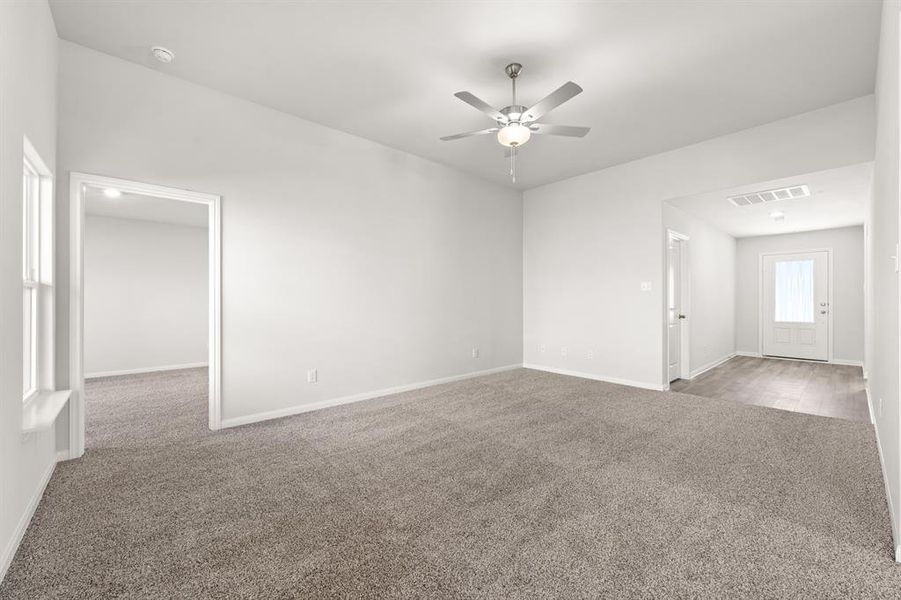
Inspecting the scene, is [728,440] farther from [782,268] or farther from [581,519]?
[782,268]

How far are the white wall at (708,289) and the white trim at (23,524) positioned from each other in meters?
6.05

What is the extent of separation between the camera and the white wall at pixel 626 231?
12.4 feet

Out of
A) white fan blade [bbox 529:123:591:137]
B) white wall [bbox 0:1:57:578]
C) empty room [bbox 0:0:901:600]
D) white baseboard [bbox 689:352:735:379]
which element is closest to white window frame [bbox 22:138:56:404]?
empty room [bbox 0:0:901:600]

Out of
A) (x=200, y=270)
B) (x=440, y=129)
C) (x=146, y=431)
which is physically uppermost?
(x=440, y=129)

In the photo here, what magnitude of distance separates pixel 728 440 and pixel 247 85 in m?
4.97

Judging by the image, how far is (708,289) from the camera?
22.1 ft

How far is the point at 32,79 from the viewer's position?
7.02ft

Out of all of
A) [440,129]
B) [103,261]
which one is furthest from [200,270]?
[440,129]

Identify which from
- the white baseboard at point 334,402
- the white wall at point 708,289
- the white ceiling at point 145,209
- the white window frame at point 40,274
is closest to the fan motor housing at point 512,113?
the white wall at point 708,289

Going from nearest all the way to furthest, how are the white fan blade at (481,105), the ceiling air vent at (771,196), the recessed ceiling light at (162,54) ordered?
the white fan blade at (481,105)
the recessed ceiling light at (162,54)
the ceiling air vent at (771,196)

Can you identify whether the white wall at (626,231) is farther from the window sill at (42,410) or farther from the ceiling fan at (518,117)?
the window sill at (42,410)

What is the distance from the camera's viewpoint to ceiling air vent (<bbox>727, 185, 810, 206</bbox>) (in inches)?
182

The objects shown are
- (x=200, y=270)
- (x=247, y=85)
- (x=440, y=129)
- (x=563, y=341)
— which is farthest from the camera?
(x=200, y=270)

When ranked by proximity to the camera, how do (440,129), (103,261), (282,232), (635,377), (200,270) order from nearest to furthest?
(282,232), (440,129), (635,377), (103,261), (200,270)
